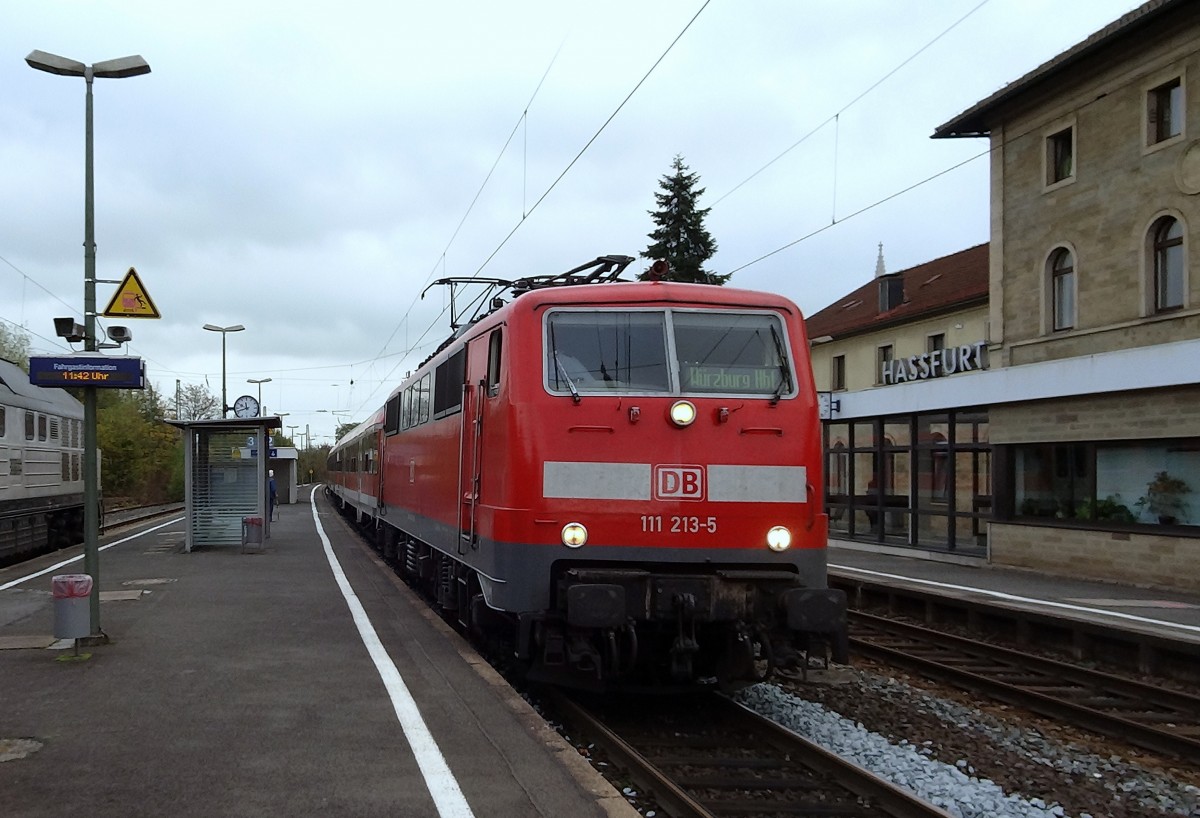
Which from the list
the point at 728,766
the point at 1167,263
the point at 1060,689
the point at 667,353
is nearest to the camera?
the point at 728,766

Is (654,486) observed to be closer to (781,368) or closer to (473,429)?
(781,368)

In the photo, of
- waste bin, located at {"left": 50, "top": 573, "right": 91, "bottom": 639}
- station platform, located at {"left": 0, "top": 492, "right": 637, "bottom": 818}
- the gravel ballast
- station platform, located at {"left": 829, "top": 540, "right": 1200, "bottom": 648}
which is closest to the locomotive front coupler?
station platform, located at {"left": 0, "top": 492, "right": 637, "bottom": 818}

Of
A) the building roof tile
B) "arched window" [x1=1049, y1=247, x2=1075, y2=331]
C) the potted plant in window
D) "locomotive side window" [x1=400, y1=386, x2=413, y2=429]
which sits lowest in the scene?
the potted plant in window

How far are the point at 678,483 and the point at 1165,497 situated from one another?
1267 cm

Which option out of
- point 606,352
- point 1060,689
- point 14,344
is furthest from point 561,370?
point 14,344

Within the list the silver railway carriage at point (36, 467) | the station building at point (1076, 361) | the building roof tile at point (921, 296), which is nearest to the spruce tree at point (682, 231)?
the building roof tile at point (921, 296)

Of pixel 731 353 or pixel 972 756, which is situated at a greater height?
pixel 731 353

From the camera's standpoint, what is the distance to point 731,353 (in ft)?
25.8

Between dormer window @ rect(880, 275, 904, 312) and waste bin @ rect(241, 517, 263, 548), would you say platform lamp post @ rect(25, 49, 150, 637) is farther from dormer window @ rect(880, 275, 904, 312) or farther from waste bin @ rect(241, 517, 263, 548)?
dormer window @ rect(880, 275, 904, 312)

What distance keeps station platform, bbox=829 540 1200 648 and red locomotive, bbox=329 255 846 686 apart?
541 cm

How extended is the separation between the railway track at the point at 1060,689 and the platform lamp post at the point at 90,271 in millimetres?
7843

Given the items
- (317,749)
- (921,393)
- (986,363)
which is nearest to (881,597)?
(921,393)

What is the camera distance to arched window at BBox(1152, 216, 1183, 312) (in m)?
17.6

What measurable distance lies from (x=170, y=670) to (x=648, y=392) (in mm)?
4348
